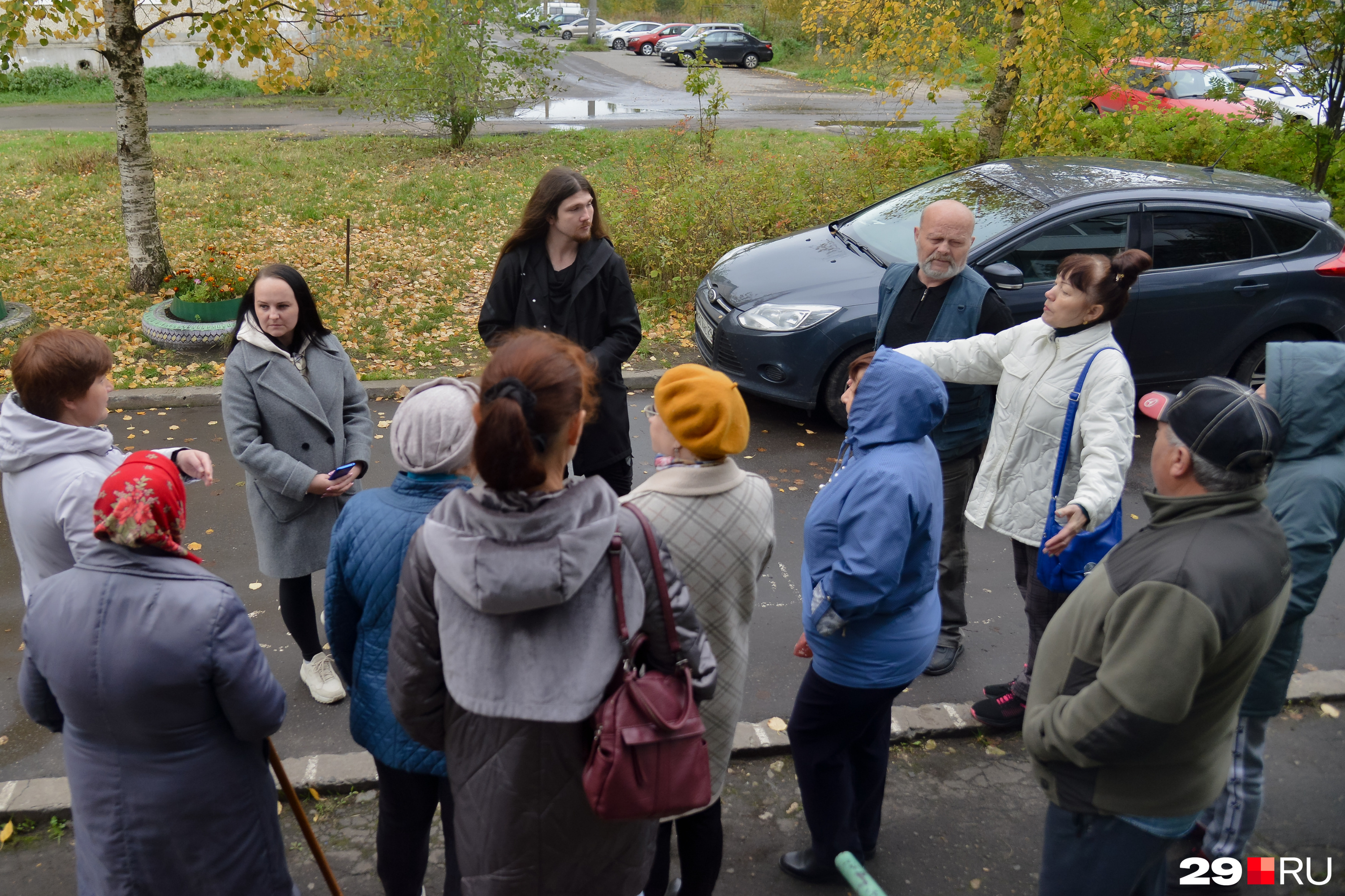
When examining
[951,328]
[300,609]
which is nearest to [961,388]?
[951,328]

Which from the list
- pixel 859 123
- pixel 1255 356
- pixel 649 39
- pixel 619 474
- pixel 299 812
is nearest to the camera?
pixel 299 812

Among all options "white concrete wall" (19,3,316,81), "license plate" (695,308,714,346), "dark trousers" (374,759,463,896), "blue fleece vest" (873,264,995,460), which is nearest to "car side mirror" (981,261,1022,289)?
"blue fleece vest" (873,264,995,460)

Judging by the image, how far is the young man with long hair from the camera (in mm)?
4246

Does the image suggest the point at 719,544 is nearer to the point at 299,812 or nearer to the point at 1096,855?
the point at 1096,855

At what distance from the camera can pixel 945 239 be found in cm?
405

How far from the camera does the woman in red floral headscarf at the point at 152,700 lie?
6.92 ft

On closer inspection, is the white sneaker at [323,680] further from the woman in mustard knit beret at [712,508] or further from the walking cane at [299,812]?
the woman in mustard knit beret at [712,508]

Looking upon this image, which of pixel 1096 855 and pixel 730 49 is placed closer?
pixel 1096 855

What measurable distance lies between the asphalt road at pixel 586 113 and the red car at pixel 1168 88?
3.64 metres

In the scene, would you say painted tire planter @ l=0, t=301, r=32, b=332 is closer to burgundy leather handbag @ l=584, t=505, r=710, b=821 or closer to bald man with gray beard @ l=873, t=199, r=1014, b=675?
bald man with gray beard @ l=873, t=199, r=1014, b=675

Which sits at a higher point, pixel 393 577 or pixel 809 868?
pixel 393 577

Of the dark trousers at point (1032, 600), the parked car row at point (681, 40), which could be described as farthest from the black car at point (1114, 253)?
the parked car row at point (681, 40)

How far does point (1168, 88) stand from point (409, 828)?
16394 mm

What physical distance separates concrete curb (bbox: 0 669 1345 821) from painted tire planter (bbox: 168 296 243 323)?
5187 mm
